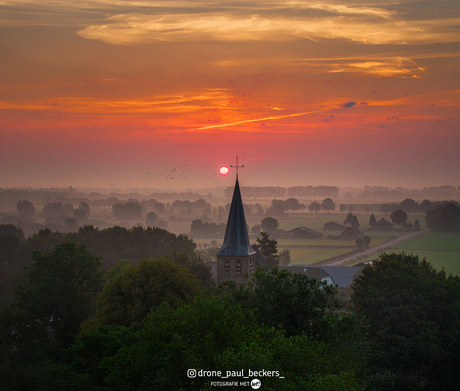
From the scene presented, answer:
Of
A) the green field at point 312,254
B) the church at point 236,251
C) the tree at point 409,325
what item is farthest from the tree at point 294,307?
the green field at point 312,254

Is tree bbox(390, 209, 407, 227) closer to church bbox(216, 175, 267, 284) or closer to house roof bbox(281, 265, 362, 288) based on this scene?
house roof bbox(281, 265, 362, 288)

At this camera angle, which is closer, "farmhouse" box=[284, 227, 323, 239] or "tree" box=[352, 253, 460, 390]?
"tree" box=[352, 253, 460, 390]

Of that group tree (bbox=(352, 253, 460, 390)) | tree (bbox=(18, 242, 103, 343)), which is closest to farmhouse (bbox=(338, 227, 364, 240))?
tree (bbox=(352, 253, 460, 390))

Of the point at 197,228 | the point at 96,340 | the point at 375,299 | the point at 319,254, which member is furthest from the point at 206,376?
the point at 197,228

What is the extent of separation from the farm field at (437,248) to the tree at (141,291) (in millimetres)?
65612

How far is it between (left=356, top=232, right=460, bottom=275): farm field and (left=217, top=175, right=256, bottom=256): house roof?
2100 inches

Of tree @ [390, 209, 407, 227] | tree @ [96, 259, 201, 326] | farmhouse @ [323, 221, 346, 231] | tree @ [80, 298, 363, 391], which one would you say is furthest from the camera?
tree @ [390, 209, 407, 227]

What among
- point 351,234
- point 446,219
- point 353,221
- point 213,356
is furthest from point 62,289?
point 446,219

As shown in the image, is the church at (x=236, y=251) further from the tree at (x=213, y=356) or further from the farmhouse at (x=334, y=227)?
the farmhouse at (x=334, y=227)

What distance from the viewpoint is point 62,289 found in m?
47.3

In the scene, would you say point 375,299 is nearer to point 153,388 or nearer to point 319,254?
point 153,388

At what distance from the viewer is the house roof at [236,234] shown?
5259cm

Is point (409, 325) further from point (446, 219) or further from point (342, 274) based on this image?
point (446, 219)

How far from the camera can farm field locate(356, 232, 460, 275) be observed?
97312mm
